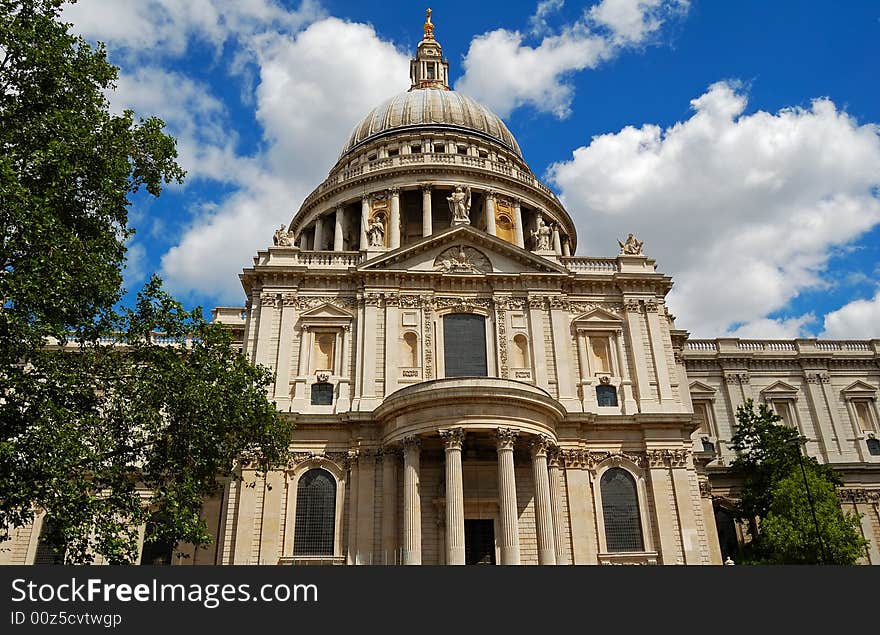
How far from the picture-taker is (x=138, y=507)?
1986cm

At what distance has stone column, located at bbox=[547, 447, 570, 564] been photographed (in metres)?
28.0

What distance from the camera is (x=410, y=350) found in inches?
1321

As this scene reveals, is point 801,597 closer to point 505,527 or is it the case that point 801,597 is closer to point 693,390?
point 505,527

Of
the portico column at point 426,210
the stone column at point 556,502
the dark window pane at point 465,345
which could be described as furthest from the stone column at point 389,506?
the portico column at point 426,210

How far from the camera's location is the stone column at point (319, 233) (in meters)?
50.9

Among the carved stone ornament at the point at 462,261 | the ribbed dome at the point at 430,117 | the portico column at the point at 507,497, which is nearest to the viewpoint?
the portico column at the point at 507,497

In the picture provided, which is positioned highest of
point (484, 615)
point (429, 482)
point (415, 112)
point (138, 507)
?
point (415, 112)

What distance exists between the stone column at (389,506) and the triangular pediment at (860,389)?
1352 inches

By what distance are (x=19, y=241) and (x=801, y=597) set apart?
19202 millimetres

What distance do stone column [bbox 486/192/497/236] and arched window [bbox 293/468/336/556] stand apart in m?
23.6

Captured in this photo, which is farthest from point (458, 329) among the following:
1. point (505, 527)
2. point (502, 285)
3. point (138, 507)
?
point (138, 507)

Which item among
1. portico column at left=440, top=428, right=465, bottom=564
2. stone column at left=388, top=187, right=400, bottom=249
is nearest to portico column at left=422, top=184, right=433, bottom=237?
stone column at left=388, top=187, right=400, bottom=249

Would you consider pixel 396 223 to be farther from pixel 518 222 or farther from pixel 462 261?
pixel 462 261

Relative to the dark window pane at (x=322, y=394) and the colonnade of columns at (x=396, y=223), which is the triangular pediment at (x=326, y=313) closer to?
the dark window pane at (x=322, y=394)
